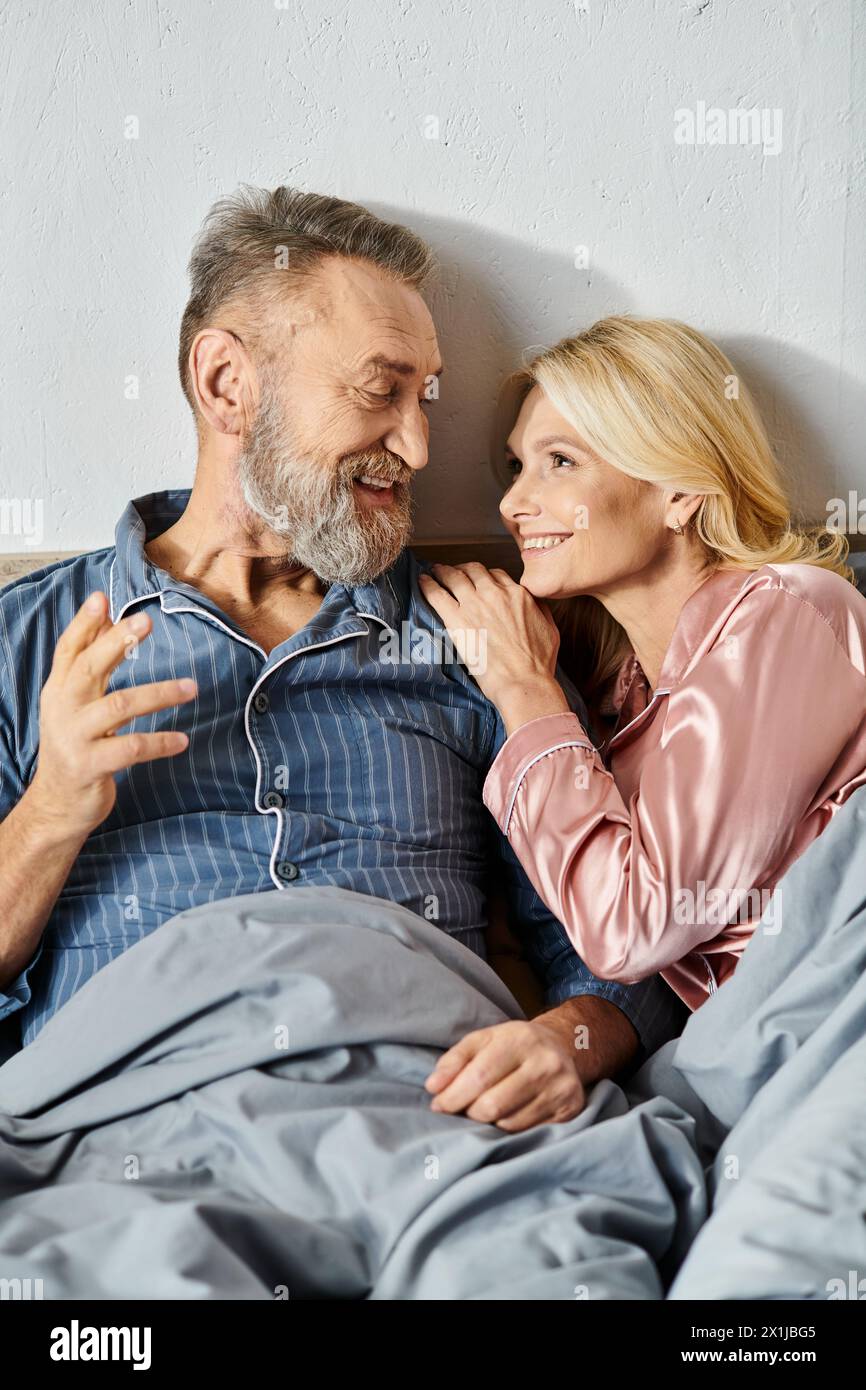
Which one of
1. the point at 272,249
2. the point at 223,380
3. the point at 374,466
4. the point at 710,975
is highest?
the point at 272,249

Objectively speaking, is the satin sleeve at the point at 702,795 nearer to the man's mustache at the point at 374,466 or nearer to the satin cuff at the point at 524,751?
the satin cuff at the point at 524,751

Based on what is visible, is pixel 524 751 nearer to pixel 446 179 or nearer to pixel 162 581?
pixel 162 581

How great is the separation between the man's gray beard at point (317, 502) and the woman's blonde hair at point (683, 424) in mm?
265

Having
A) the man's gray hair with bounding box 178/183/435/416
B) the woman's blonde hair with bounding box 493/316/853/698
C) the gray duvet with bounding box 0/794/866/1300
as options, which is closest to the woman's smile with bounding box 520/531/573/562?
the woman's blonde hair with bounding box 493/316/853/698

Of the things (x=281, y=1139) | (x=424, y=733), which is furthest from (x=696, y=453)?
(x=281, y=1139)

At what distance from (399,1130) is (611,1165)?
0.20 meters

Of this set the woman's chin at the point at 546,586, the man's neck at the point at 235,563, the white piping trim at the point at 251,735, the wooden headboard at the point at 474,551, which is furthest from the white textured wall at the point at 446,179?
the white piping trim at the point at 251,735

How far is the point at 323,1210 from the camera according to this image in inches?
44.2

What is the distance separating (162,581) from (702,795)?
0.71 metres

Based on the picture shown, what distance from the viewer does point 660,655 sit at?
5.52 feet

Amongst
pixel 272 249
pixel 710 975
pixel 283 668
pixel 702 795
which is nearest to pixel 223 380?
pixel 272 249

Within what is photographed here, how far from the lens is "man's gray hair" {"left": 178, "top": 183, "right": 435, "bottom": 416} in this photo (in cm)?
160

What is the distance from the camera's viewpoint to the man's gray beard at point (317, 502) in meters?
1.60
